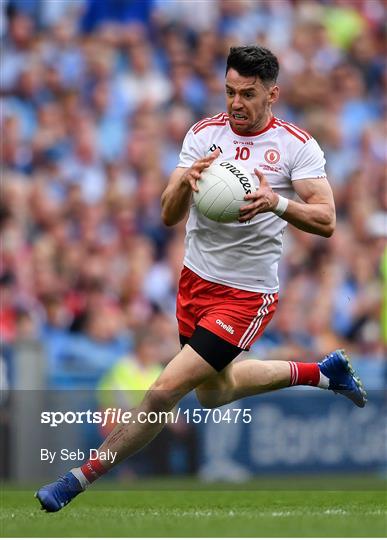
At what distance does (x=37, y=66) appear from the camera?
1666 centimetres

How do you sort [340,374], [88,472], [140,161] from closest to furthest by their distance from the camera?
[88,472]
[340,374]
[140,161]

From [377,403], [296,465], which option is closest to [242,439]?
[296,465]

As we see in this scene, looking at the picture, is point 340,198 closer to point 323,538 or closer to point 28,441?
point 28,441

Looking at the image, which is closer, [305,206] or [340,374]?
[305,206]

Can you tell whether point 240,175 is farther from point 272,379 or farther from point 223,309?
point 272,379

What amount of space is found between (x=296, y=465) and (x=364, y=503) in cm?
430

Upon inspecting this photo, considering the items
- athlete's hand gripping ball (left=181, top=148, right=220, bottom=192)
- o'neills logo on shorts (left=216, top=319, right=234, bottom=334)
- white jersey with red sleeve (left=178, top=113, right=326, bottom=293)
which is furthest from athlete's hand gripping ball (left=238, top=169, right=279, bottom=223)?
o'neills logo on shorts (left=216, top=319, right=234, bottom=334)

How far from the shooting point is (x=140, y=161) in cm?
1642

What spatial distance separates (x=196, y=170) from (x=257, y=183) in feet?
1.55

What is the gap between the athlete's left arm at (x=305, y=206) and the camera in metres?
7.82

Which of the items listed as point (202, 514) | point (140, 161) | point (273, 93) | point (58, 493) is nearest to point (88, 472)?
point (58, 493)

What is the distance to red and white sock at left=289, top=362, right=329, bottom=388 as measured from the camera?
351 inches

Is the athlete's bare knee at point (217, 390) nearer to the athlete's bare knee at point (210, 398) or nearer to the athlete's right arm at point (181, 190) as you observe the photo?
the athlete's bare knee at point (210, 398)

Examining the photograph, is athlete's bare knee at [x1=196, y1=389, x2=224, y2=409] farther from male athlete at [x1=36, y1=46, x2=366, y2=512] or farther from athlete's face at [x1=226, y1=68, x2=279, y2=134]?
athlete's face at [x1=226, y1=68, x2=279, y2=134]
